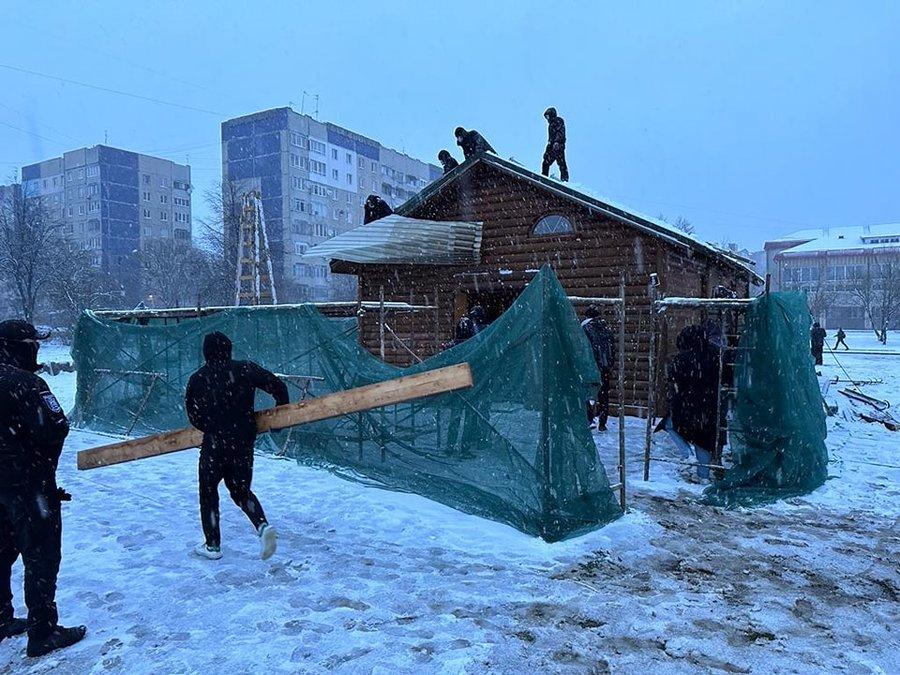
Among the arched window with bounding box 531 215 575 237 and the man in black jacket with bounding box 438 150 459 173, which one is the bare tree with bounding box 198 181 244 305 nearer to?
the man in black jacket with bounding box 438 150 459 173

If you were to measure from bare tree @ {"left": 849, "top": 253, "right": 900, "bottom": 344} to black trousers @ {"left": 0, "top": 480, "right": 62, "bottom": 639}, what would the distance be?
156ft

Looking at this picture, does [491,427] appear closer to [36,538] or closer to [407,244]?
[36,538]

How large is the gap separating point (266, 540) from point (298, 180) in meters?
56.4

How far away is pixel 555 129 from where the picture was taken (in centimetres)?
1307

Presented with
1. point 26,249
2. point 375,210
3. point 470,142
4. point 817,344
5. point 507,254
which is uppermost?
point 470,142

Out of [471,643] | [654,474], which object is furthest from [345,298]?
[471,643]

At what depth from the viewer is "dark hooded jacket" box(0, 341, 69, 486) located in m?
3.08

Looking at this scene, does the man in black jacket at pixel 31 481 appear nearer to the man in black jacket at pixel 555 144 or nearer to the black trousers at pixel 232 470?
the black trousers at pixel 232 470

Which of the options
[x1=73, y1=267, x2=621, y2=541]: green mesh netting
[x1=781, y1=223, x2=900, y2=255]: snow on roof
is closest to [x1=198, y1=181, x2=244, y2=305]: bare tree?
[x1=73, y1=267, x2=621, y2=541]: green mesh netting

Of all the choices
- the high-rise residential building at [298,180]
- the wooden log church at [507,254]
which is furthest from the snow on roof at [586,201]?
the high-rise residential building at [298,180]

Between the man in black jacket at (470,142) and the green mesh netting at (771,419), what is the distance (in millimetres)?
8141

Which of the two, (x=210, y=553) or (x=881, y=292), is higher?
(x=881, y=292)

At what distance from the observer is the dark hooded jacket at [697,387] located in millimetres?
6562

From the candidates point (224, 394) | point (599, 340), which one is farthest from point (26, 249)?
point (224, 394)
